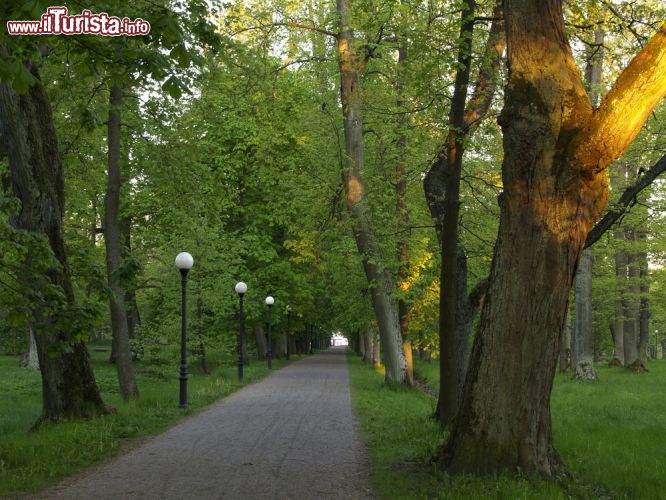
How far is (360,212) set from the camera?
16438 mm

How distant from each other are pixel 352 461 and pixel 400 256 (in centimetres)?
1274

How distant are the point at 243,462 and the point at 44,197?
216 inches

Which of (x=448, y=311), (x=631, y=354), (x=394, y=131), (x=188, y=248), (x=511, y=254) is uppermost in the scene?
(x=394, y=131)

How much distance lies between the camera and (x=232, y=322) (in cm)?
3294

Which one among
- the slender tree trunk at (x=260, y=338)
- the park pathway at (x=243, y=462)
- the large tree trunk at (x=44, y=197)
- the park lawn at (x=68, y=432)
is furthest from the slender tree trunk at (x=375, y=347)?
the large tree trunk at (x=44, y=197)

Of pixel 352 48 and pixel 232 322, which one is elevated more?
pixel 352 48

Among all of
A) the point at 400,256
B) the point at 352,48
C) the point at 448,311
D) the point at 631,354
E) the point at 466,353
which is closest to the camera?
the point at 448,311

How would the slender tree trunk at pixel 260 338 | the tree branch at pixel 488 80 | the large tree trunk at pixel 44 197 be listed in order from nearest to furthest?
the tree branch at pixel 488 80
the large tree trunk at pixel 44 197
the slender tree trunk at pixel 260 338

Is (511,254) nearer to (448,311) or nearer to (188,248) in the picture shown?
(448,311)

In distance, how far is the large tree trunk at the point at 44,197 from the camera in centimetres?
984

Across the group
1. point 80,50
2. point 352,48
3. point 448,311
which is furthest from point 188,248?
point 80,50

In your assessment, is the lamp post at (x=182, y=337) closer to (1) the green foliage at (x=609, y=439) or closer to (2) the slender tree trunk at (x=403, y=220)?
(1) the green foliage at (x=609, y=439)

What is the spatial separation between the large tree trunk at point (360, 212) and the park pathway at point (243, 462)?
4.92 meters

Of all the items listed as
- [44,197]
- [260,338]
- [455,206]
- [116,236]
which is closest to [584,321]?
[455,206]
